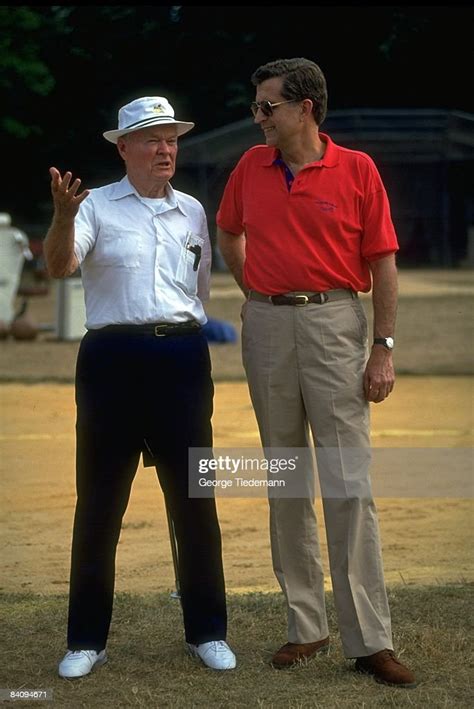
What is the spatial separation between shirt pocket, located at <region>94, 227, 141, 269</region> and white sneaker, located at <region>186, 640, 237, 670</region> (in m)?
1.15

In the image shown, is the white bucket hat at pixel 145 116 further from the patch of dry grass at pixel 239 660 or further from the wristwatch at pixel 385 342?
the patch of dry grass at pixel 239 660

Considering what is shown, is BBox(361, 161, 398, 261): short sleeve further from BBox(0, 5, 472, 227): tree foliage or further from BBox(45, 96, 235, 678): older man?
BBox(0, 5, 472, 227): tree foliage

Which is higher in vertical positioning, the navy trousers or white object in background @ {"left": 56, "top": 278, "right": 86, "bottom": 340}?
the navy trousers

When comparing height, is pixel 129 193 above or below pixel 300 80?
below

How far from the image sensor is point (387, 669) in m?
3.84

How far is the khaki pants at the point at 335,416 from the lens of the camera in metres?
3.87

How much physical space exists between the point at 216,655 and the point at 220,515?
255 cm

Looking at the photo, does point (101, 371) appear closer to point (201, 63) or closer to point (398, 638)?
point (398, 638)

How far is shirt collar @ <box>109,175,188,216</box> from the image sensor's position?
3945 millimetres

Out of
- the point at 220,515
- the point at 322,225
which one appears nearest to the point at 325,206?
the point at 322,225

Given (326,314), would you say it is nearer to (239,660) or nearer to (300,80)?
(300,80)

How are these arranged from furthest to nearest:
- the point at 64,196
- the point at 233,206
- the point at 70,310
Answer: the point at 70,310, the point at 233,206, the point at 64,196

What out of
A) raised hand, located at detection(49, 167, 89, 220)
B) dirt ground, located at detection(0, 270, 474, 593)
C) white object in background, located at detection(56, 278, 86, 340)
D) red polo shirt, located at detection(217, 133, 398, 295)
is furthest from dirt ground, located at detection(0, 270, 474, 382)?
raised hand, located at detection(49, 167, 89, 220)

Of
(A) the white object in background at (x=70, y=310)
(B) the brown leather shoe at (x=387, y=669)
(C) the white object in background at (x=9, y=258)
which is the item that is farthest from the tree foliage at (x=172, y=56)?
(C) the white object in background at (x=9, y=258)
